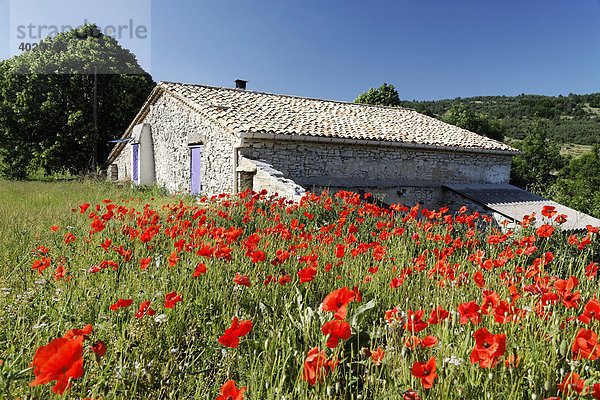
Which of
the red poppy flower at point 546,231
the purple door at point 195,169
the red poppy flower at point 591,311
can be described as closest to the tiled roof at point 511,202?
the red poppy flower at point 546,231

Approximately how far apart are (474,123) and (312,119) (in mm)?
20608

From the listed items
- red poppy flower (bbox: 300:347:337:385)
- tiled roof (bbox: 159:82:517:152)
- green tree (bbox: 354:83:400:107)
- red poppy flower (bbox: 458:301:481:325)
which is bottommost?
red poppy flower (bbox: 300:347:337:385)

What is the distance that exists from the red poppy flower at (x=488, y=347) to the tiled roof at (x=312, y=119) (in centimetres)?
941

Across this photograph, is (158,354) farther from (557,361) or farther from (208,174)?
(208,174)

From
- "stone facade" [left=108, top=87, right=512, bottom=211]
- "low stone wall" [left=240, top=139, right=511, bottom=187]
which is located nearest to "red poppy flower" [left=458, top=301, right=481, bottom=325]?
"stone facade" [left=108, top=87, right=512, bottom=211]

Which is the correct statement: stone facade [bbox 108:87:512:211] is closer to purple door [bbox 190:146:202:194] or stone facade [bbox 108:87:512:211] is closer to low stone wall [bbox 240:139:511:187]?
low stone wall [bbox 240:139:511:187]

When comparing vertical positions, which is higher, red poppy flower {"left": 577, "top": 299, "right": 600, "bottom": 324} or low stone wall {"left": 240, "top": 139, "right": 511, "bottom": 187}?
low stone wall {"left": 240, "top": 139, "right": 511, "bottom": 187}

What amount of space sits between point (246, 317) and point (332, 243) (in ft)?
6.88

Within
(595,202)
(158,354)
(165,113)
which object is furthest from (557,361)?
(595,202)

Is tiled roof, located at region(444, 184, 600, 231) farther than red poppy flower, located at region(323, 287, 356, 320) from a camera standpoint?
Yes

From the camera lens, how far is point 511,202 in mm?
13305

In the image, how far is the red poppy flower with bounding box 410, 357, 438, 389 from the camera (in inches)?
44.4

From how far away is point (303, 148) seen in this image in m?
11.4

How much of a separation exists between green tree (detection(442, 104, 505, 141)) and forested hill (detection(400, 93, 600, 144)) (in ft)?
32.2
